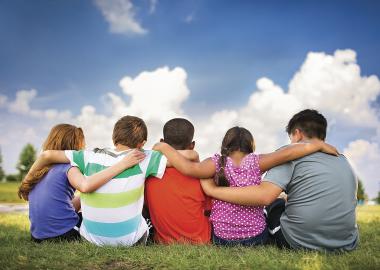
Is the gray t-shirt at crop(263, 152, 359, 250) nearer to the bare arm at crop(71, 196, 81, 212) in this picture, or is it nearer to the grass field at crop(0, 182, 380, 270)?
the grass field at crop(0, 182, 380, 270)

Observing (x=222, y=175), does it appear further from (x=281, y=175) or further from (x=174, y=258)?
(x=174, y=258)

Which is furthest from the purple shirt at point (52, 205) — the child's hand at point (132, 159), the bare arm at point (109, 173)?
the child's hand at point (132, 159)

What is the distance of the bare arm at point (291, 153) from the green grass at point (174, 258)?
0.96m

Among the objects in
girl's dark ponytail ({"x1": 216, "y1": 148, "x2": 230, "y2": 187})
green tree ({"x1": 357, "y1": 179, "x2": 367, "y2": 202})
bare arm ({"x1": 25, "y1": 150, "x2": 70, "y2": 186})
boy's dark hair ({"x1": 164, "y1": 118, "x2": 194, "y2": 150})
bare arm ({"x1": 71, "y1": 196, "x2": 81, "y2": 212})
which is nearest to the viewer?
girl's dark ponytail ({"x1": 216, "y1": 148, "x2": 230, "y2": 187})

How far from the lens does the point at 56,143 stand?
5.59 metres

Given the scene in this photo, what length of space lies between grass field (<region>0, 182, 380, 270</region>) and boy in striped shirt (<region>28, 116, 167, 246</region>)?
0.26 m

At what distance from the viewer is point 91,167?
16.8 ft

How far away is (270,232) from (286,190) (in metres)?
0.62

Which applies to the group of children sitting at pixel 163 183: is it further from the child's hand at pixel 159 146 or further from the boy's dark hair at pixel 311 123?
the boy's dark hair at pixel 311 123

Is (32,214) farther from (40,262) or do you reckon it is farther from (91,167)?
(40,262)

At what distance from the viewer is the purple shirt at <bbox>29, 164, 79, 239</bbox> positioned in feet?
18.0

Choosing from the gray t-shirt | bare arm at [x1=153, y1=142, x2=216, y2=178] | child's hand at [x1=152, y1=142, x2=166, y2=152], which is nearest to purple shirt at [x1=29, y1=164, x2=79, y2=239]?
child's hand at [x1=152, y1=142, x2=166, y2=152]

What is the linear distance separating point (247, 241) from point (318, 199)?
3.17 ft

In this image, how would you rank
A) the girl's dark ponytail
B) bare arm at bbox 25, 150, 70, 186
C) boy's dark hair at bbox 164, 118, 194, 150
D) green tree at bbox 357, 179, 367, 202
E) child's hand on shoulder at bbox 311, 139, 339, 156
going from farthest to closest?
green tree at bbox 357, 179, 367, 202, bare arm at bbox 25, 150, 70, 186, boy's dark hair at bbox 164, 118, 194, 150, the girl's dark ponytail, child's hand on shoulder at bbox 311, 139, 339, 156
